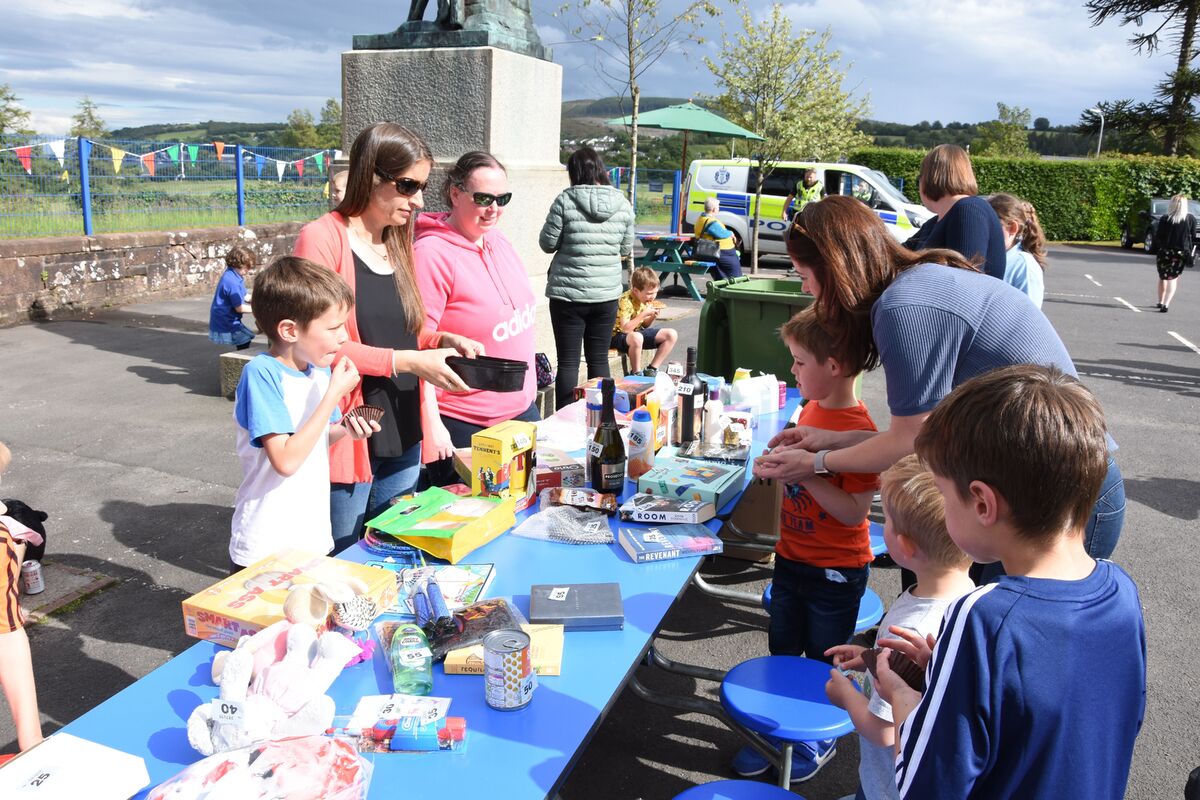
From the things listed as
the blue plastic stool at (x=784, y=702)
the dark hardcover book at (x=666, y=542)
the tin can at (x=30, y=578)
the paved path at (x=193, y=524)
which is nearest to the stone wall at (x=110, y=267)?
the paved path at (x=193, y=524)

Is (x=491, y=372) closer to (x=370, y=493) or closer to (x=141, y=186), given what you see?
(x=370, y=493)

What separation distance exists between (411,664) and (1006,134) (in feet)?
196

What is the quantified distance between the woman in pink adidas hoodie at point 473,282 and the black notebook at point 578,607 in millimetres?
1072

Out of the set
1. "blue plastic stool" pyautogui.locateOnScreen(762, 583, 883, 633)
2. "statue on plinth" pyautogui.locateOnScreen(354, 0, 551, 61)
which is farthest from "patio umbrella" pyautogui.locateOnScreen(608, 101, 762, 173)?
"blue plastic stool" pyautogui.locateOnScreen(762, 583, 883, 633)

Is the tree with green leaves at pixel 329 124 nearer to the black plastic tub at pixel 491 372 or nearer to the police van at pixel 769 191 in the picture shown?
the police van at pixel 769 191

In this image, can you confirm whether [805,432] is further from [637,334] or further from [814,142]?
[814,142]

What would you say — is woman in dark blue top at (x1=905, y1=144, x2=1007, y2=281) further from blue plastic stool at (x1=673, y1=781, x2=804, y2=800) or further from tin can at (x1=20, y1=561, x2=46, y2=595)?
tin can at (x1=20, y1=561, x2=46, y2=595)

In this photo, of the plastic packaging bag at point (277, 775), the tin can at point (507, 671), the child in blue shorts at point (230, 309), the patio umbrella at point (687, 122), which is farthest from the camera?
the patio umbrella at point (687, 122)

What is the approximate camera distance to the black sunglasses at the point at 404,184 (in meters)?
2.75

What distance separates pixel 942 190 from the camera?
413cm

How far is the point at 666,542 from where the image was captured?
2.49 meters

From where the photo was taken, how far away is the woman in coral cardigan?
8.96ft

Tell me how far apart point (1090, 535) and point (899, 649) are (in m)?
1.06

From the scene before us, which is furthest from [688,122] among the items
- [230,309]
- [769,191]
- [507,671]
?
[507,671]
